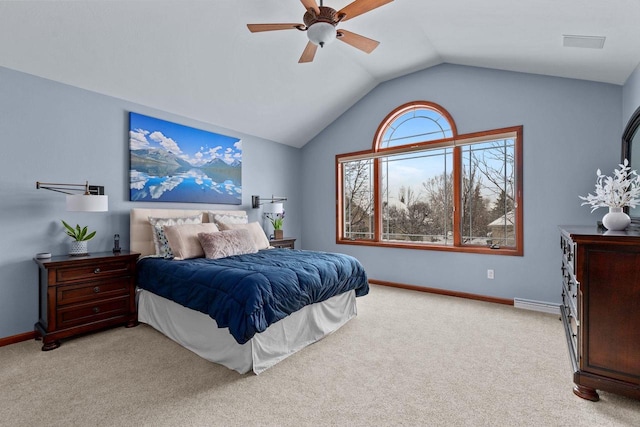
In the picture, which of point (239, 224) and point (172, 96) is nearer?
point (172, 96)

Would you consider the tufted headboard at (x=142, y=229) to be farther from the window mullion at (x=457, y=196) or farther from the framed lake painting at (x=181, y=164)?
the window mullion at (x=457, y=196)

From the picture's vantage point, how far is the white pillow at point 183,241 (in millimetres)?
3215

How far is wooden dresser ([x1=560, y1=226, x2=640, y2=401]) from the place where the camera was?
5.75ft

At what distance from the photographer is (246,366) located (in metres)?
2.20

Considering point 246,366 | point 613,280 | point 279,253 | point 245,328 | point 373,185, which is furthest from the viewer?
point 373,185

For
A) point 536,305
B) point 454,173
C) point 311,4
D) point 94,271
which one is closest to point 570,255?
point 536,305

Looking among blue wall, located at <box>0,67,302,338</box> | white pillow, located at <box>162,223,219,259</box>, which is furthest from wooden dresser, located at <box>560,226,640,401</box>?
blue wall, located at <box>0,67,302,338</box>

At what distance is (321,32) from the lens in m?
2.33

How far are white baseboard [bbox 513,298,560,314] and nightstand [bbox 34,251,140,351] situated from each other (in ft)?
14.5

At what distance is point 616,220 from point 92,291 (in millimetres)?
4392

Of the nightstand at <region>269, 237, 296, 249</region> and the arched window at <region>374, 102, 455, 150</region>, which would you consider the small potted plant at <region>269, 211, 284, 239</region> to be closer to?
the nightstand at <region>269, 237, 296, 249</region>

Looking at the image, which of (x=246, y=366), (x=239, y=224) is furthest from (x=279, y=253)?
(x=246, y=366)

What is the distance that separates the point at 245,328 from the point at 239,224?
2.23 meters

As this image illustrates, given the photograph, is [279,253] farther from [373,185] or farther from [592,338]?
[592,338]
